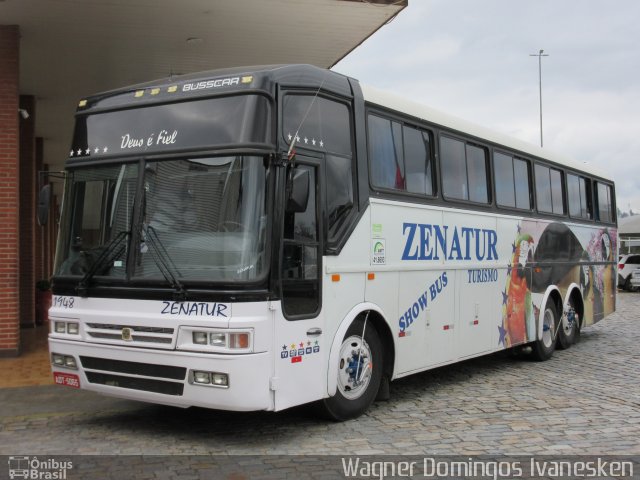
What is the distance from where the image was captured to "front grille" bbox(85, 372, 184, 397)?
5.71 meters

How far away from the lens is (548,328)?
1125 cm

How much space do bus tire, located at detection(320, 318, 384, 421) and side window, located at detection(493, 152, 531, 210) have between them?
3.69 metres

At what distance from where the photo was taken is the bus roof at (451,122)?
24.2 ft

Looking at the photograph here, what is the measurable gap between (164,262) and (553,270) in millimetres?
7624

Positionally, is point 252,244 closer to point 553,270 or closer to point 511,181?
point 511,181

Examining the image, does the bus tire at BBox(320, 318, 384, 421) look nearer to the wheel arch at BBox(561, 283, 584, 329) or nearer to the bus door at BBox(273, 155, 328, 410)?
the bus door at BBox(273, 155, 328, 410)

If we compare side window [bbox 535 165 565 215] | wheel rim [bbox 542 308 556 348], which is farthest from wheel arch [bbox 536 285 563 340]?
side window [bbox 535 165 565 215]

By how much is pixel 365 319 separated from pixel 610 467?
2.50 m

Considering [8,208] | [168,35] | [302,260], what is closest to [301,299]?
[302,260]

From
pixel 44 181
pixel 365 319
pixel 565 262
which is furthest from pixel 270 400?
pixel 565 262

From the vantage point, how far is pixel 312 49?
41.1 feet

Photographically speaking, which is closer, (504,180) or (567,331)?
(504,180)

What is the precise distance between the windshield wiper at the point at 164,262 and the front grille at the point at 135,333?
1.06ft

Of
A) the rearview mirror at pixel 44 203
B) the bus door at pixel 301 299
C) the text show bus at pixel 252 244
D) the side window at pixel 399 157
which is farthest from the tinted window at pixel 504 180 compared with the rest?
the rearview mirror at pixel 44 203
